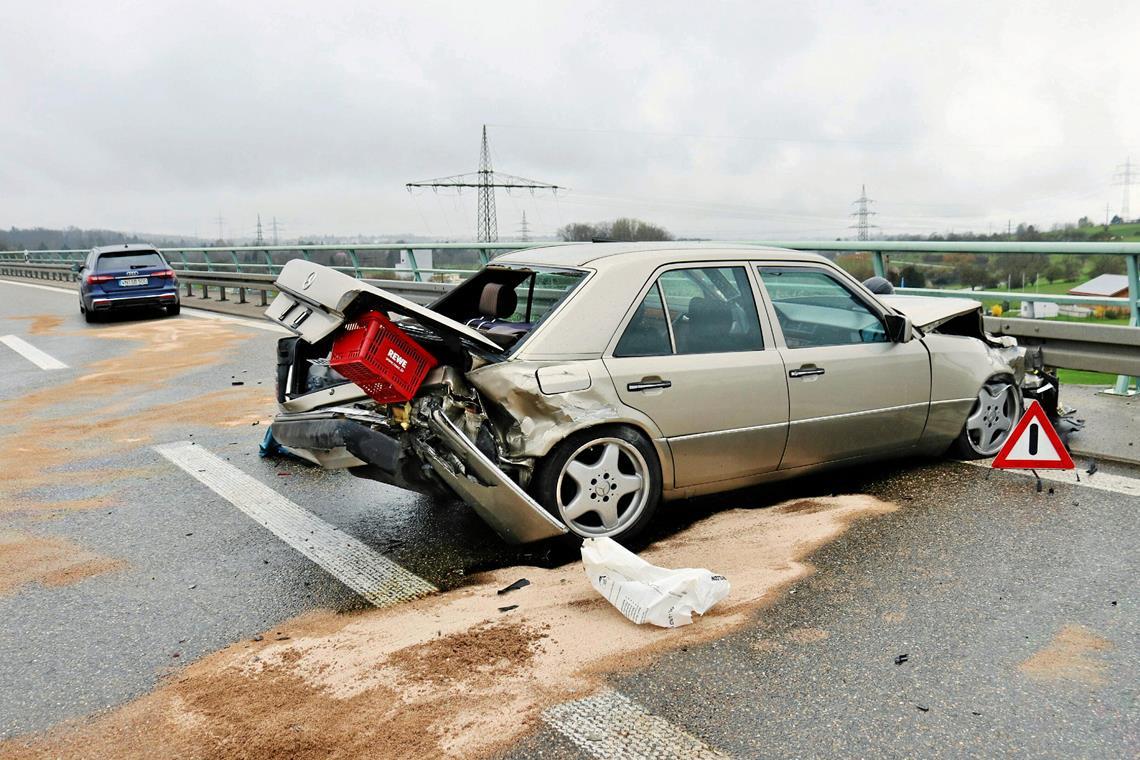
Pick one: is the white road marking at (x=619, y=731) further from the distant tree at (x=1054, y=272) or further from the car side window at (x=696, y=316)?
the distant tree at (x=1054, y=272)

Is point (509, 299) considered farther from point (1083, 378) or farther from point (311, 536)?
point (1083, 378)

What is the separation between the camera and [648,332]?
188 inches

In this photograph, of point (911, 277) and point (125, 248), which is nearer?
point (911, 277)

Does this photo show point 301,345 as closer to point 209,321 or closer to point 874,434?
point 874,434

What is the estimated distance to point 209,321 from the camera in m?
18.1

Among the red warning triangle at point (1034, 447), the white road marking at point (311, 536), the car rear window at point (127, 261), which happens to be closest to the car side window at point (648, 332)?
the white road marking at point (311, 536)

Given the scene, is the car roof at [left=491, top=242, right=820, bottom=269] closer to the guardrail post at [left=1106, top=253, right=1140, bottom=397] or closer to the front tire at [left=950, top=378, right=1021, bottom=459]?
the front tire at [left=950, top=378, right=1021, bottom=459]

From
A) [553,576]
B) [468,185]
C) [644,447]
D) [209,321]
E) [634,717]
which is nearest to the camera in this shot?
[634,717]

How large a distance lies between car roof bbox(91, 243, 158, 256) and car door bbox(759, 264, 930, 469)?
19.0m

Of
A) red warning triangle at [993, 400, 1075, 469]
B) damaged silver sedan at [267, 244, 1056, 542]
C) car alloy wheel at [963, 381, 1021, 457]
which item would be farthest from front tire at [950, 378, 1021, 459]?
red warning triangle at [993, 400, 1075, 469]

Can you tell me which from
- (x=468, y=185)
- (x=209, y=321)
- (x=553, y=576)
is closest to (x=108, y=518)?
(x=553, y=576)

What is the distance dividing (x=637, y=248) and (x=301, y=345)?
207 centimetres

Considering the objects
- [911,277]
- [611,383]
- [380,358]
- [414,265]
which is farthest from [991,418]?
[414,265]

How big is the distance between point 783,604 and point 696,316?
1634 mm
